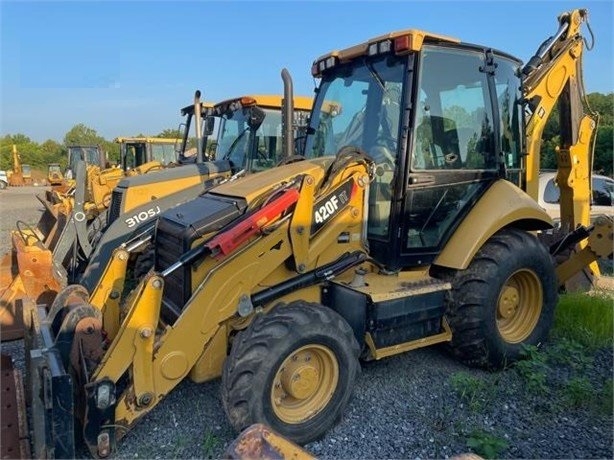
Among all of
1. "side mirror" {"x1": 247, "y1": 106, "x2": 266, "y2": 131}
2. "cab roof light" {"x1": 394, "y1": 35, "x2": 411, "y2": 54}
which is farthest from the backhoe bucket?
"side mirror" {"x1": 247, "y1": 106, "x2": 266, "y2": 131}

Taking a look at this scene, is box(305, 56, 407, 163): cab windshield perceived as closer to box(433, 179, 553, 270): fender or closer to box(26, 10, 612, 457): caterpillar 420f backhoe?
box(26, 10, 612, 457): caterpillar 420f backhoe

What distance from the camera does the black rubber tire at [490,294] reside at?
13.2 feet

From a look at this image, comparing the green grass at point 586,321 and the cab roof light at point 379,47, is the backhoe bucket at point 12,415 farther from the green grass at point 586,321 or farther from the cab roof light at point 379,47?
the green grass at point 586,321

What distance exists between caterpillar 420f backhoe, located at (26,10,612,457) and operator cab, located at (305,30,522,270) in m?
0.01

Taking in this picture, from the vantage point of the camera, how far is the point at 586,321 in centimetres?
505

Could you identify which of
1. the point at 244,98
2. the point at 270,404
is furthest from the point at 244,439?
the point at 244,98

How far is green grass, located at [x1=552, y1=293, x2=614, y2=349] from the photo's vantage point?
15.7ft

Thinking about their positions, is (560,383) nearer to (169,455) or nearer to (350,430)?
(350,430)

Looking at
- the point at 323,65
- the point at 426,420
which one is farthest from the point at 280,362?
the point at 323,65

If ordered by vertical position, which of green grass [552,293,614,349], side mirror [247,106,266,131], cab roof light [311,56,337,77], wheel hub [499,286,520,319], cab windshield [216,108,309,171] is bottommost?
green grass [552,293,614,349]

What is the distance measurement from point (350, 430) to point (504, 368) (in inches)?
61.3

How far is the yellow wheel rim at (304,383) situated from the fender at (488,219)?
1298 mm

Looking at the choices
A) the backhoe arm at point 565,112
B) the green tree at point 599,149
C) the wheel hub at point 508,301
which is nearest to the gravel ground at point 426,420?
the wheel hub at point 508,301

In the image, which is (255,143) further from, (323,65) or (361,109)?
(361,109)
